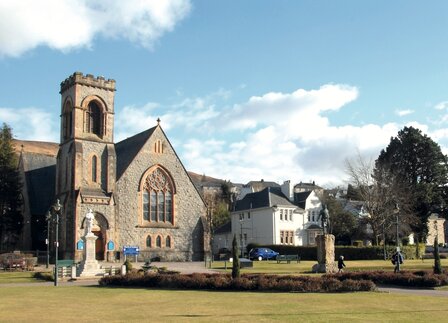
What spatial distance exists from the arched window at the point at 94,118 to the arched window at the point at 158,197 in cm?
798

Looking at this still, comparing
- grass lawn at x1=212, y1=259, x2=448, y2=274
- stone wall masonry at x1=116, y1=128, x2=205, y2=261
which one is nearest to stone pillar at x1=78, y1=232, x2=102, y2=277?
grass lawn at x1=212, y1=259, x2=448, y2=274

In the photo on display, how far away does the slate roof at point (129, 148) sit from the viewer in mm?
60312

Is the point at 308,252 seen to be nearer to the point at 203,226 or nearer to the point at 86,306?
the point at 203,226

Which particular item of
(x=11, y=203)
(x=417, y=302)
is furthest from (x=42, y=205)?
(x=417, y=302)

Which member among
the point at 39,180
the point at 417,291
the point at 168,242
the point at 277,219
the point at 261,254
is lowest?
the point at 261,254

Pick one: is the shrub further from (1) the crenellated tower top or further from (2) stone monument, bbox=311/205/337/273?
(1) the crenellated tower top

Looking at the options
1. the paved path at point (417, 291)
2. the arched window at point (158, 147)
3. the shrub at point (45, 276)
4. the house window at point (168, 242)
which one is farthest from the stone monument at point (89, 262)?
the arched window at point (158, 147)

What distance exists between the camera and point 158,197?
201ft

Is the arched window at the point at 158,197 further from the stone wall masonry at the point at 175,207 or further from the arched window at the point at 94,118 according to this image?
the arched window at the point at 94,118

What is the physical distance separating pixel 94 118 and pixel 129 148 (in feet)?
21.4

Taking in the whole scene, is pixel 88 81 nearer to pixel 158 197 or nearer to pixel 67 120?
pixel 67 120

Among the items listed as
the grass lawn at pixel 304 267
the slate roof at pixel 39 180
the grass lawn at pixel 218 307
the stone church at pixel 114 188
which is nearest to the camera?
the grass lawn at pixel 218 307

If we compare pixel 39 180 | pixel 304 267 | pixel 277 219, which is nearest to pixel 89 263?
pixel 304 267

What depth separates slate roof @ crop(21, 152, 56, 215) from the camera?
63.5 metres
